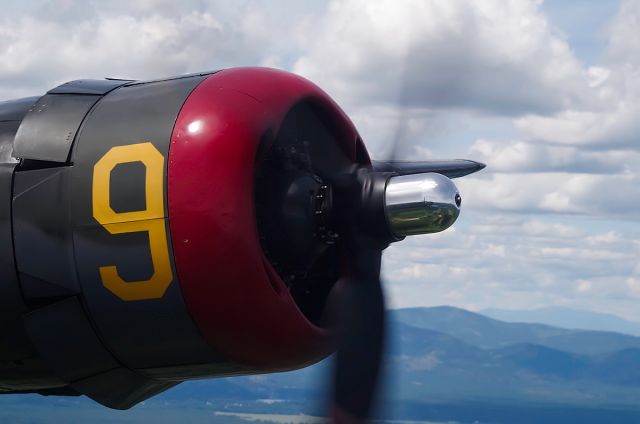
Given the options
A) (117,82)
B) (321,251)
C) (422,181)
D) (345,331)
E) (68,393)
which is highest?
(117,82)

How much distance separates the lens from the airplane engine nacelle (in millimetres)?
8250

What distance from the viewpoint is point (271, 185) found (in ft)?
29.5

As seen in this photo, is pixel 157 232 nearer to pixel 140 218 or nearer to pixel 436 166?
pixel 140 218

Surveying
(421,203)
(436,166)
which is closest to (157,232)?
(421,203)

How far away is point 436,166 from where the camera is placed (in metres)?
12.0

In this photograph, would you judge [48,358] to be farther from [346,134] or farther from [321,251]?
[346,134]

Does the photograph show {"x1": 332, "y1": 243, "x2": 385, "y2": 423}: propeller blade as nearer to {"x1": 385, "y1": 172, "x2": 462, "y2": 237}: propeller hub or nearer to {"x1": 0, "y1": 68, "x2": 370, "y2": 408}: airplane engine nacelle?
{"x1": 0, "y1": 68, "x2": 370, "y2": 408}: airplane engine nacelle

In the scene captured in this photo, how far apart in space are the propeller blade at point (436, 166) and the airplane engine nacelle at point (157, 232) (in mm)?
804

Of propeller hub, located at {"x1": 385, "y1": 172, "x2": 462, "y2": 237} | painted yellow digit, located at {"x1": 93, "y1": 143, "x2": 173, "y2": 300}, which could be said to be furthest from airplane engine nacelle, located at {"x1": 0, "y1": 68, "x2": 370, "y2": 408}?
propeller hub, located at {"x1": 385, "y1": 172, "x2": 462, "y2": 237}

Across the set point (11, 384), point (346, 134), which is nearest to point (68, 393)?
point (11, 384)

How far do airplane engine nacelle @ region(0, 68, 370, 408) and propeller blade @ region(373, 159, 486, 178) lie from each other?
0.80 meters

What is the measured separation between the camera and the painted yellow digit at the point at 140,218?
8.21 metres

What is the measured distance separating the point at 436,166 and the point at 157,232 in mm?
4564

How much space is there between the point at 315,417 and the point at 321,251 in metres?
1.36
